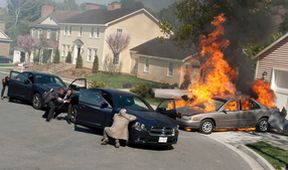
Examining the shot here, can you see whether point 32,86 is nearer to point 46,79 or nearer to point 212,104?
point 46,79

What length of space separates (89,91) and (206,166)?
16.3 feet

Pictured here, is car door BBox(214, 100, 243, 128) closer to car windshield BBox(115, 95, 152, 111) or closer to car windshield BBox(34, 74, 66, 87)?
car windshield BBox(115, 95, 152, 111)

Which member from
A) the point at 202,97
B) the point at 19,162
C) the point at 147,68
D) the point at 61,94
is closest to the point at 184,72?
the point at 147,68

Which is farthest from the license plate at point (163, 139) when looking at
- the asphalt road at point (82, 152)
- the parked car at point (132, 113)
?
the asphalt road at point (82, 152)

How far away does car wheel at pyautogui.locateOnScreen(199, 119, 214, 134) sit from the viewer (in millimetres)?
17703

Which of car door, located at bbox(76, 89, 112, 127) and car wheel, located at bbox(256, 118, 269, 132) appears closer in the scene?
car door, located at bbox(76, 89, 112, 127)

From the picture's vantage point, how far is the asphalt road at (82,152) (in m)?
10.5

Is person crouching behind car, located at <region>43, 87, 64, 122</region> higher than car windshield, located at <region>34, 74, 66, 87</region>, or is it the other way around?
car windshield, located at <region>34, 74, 66, 87</region>

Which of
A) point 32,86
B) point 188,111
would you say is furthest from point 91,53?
point 188,111

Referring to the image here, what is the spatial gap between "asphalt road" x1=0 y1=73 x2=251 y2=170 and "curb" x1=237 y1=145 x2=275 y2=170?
479 millimetres

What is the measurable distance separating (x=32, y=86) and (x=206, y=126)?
7.55 m

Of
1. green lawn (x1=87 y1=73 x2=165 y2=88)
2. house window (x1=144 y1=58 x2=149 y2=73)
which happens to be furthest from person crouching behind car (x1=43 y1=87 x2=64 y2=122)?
house window (x1=144 y1=58 x2=149 y2=73)

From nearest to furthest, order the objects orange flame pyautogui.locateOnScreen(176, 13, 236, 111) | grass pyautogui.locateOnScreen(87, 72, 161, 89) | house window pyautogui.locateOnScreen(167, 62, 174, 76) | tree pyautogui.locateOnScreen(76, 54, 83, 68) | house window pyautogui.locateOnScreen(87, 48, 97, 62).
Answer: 1. orange flame pyautogui.locateOnScreen(176, 13, 236, 111)
2. grass pyautogui.locateOnScreen(87, 72, 161, 89)
3. house window pyautogui.locateOnScreen(167, 62, 174, 76)
4. tree pyautogui.locateOnScreen(76, 54, 83, 68)
5. house window pyautogui.locateOnScreen(87, 48, 97, 62)

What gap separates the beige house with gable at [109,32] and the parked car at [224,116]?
35517 millimetres
